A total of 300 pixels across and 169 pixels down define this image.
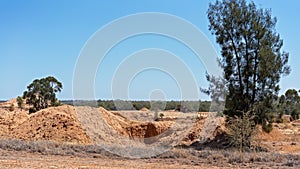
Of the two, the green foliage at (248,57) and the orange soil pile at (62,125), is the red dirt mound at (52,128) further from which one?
the green foliage at (248,57)

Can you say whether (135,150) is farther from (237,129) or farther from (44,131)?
(44,131)

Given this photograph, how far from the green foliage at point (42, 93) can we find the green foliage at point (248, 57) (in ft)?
88.4

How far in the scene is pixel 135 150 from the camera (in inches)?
655

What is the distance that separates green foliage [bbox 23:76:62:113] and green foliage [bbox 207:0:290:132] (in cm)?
2696

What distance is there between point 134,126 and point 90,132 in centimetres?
614

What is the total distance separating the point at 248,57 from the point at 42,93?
29449 mm

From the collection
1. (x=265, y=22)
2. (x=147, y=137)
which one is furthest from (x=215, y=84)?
(x=147, y=137)

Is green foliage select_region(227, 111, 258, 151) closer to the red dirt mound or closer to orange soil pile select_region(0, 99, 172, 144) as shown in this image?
orange soil pile select_region(0, 99, 172, 144)

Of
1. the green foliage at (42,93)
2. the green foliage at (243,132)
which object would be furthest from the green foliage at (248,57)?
the green foliage at (42,93)

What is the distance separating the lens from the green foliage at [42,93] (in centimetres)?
4512

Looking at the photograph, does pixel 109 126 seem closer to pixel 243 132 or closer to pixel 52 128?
pixel 52 128

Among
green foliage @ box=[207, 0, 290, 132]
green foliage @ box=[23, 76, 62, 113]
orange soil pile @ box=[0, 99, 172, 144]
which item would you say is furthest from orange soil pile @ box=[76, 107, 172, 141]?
green foliage @ box=[23, 76, 62, 113]

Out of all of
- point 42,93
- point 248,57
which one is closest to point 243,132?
point 248,57

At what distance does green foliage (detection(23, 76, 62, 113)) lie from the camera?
148ft
